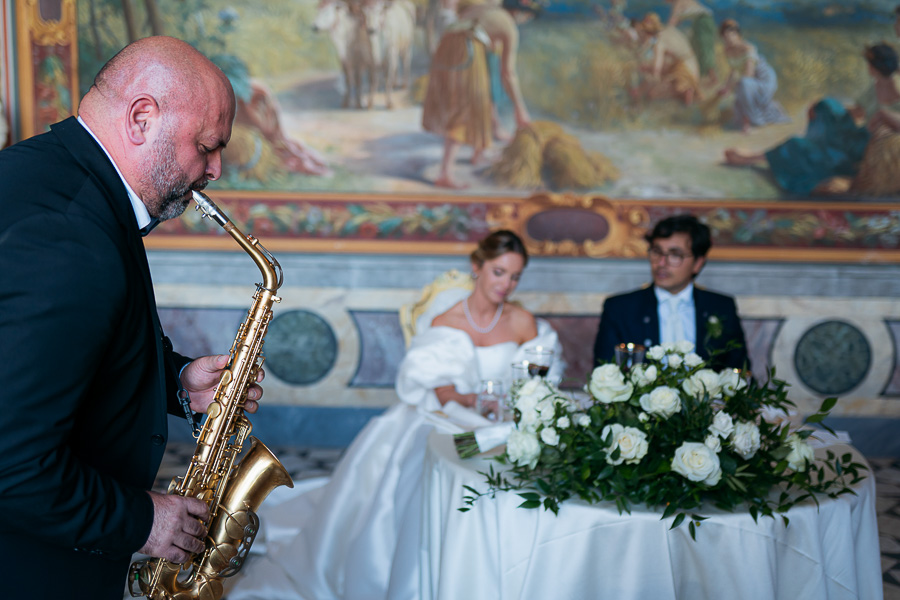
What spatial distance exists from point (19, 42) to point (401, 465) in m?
4.94

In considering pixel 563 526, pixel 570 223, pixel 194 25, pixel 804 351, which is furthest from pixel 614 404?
pixel 194 25

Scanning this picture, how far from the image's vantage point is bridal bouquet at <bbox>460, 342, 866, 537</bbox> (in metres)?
2.16

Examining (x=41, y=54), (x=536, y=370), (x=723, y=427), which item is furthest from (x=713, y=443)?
(x=41, y=54)

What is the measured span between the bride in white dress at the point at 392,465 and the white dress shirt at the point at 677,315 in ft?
2.06

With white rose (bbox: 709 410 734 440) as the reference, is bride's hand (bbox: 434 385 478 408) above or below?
below

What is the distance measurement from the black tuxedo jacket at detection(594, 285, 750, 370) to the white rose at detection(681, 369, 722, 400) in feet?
6.72

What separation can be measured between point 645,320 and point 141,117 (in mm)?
3383

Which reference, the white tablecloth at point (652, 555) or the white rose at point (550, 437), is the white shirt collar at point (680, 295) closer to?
the white tablecloth at point (652, 555)

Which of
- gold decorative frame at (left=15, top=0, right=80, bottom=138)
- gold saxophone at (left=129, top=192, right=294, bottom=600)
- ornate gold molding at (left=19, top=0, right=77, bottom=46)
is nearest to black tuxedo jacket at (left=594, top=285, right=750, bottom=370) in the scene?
gold saxophone at (left=129, top=192, right=294, bottom=600)

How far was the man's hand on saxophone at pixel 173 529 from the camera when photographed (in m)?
1.49

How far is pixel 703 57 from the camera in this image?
628 cm

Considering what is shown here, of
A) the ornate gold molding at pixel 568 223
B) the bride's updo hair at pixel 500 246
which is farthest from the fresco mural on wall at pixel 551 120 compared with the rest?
the bride's updo hair at pixel 500 246

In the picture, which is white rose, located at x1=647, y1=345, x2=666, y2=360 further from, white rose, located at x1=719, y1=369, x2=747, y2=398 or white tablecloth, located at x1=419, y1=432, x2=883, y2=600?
white tablecloth, located at x1=419, y1=432, x2=883, y2=600

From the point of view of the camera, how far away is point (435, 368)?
4.03m
